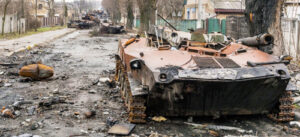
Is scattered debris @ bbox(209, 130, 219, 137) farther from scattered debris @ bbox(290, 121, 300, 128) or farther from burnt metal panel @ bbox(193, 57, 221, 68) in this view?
scattered debris @ bbox(290, 121, 300, 128)

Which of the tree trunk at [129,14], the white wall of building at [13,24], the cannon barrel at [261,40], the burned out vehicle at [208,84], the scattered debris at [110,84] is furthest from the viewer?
the tree trunk at [129,14]

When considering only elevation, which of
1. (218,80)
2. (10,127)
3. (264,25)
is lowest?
(10,127)

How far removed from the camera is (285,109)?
592cm

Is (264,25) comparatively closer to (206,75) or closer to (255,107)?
(255,107)

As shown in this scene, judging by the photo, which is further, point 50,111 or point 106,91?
point 106,91

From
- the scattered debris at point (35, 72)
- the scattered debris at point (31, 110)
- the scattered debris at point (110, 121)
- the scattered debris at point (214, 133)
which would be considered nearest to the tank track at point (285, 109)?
the scattered debris at point (214, 133)

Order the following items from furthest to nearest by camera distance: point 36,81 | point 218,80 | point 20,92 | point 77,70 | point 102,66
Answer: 1. point 102,66
2. point 77,70
3. point 36,81
4. point 20,92
5. point 218,80

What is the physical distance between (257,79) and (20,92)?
5.00m

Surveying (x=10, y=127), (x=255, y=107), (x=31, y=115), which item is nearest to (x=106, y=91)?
(x=31, y=115)

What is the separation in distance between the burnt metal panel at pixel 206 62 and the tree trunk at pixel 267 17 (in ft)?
16.3

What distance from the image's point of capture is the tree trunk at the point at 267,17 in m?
10.2

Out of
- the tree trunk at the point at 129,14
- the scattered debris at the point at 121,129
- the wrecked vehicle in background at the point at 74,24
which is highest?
the tree trunk at the point at 129,14

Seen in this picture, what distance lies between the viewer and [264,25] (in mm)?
10320

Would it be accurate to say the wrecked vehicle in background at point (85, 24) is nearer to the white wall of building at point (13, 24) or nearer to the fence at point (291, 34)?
the white wall of building at point (13, 24)
